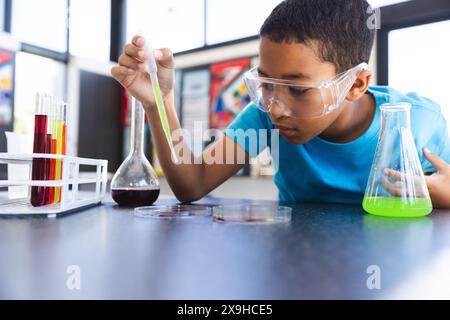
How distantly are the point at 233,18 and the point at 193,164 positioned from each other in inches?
69.0

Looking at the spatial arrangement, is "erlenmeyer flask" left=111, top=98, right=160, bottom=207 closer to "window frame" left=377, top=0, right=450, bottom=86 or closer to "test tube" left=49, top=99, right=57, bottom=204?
"test tube" left=49, top=99, right=57, bottom=204

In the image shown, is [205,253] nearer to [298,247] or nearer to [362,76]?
[298,247]

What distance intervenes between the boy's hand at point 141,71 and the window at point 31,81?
1.37 meters

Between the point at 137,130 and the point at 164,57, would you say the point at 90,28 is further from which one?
the point at 137,130

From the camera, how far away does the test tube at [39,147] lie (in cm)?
65

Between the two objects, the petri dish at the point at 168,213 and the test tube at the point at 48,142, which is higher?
the test tube at the point at 48,142

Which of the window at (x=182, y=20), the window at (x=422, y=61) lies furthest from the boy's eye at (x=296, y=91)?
the window at (x=182, y=20)

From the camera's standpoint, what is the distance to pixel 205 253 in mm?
363

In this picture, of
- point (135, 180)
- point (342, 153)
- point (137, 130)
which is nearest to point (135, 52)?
point (137, 130)

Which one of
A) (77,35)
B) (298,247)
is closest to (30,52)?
(77,35)

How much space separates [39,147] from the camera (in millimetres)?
667

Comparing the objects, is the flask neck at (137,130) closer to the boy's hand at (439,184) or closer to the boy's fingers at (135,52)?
the boy's fingers at (135,52)

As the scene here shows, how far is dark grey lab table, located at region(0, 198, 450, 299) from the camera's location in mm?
260
